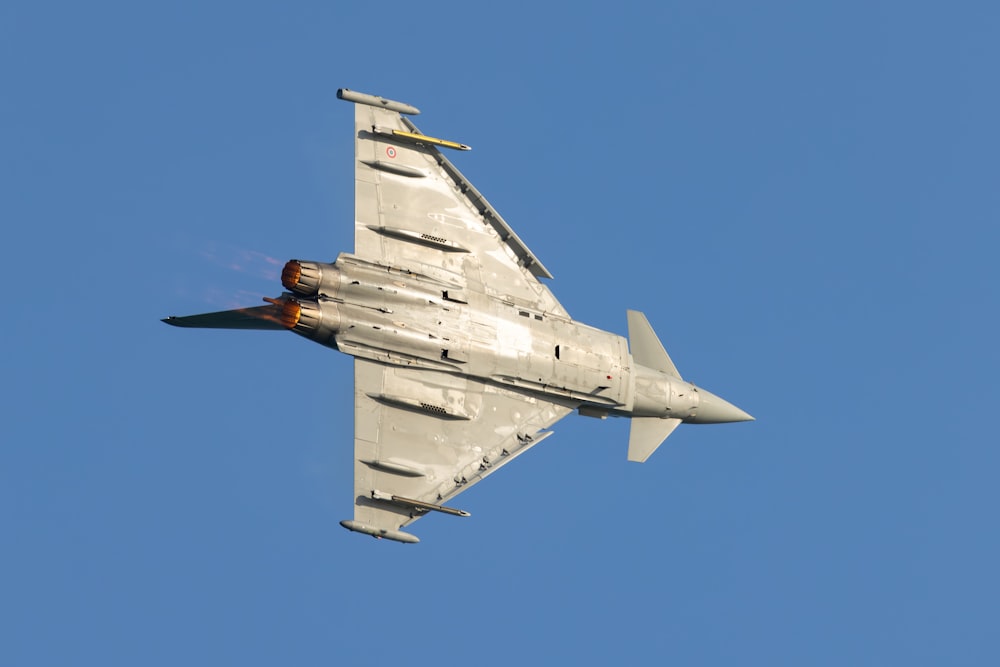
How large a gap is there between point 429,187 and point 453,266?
2.25 metres

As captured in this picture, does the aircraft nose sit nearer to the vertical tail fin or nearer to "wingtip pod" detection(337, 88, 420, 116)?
the vertical tail fin

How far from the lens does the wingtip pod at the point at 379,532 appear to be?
4288 centimetres

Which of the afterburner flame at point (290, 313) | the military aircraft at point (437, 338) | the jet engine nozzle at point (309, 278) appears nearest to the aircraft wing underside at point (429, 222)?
the military aircraft at point (437, 338)

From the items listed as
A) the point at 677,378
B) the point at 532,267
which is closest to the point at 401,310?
the point at 532,267

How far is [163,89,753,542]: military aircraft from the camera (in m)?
42.3

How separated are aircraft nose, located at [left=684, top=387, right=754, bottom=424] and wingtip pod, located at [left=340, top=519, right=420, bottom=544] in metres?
8.67

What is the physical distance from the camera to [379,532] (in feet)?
141

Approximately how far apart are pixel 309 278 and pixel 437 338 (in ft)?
12.2

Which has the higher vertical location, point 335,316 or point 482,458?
point 335,316

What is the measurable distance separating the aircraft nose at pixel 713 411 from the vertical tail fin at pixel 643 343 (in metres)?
1.51

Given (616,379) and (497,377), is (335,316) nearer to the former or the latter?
(497,377)

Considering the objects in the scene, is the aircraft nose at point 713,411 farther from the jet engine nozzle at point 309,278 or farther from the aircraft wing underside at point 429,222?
the jet engine nozzle at point 309,278

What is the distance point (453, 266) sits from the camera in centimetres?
4434

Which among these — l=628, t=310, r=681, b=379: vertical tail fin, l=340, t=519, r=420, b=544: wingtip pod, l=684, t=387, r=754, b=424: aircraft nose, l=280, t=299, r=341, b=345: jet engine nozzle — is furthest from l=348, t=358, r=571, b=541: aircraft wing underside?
l=684, t=387, r=754, b=424: aircraft nose
